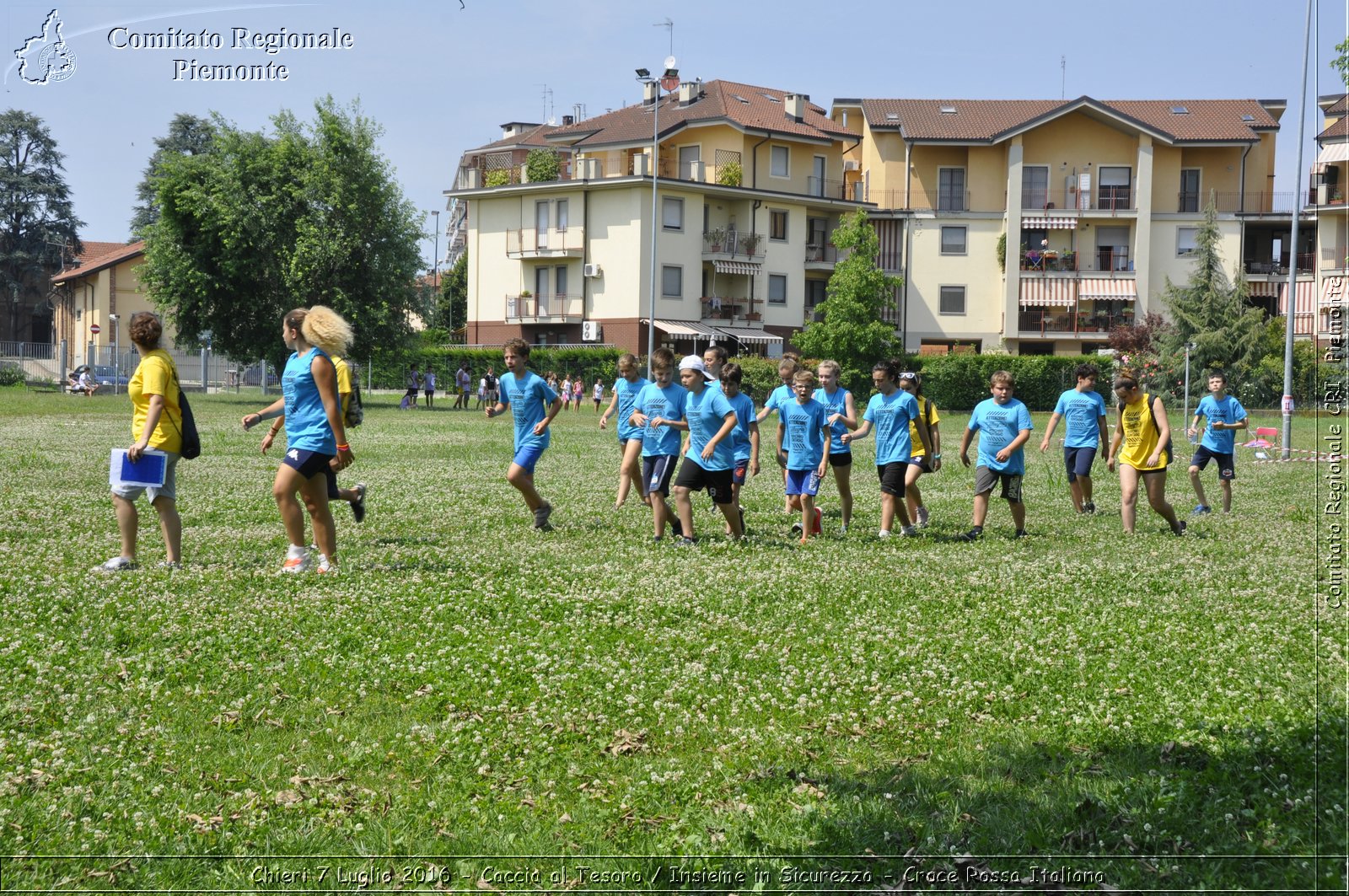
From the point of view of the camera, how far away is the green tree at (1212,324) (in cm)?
6275

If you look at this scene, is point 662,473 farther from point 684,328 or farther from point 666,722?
point 684,328

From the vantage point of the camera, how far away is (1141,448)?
15.9 meters

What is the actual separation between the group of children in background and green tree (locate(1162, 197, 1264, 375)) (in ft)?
162

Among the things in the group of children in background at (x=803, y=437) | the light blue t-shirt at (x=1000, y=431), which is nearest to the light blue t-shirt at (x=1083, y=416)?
the group of children in background at (x=803, y=437)

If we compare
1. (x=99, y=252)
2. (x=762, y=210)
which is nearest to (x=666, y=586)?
(x=762, y=210)

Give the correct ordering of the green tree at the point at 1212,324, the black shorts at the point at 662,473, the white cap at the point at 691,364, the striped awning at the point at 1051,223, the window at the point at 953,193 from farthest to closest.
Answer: the window at the point at 953,193
the striped awning at the point at 1051,223
the green tree at the point at 1212,324
the black shorts at the point at 662,473
the white cap at the point at 691,364

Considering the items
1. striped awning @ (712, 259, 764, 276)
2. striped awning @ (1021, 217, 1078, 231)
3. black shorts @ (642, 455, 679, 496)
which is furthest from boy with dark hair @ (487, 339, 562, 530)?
striped awning @ (1021, 217, 1078, 231)

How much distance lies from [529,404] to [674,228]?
55.4 meters

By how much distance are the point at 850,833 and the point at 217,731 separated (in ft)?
11.0

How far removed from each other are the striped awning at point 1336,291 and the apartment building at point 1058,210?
6587cm

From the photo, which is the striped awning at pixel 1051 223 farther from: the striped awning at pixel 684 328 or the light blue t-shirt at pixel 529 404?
the light blue t-shirt at pixel 529 404

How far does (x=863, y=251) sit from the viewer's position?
2633 inches

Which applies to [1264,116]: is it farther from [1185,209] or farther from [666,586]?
[666,586]

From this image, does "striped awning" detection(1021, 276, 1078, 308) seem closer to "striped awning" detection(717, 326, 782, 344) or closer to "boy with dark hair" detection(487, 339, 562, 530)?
"striped awning" detection(717, 326, 782, 344)
